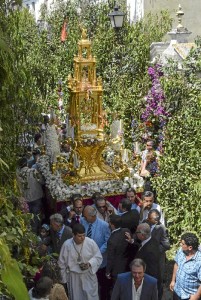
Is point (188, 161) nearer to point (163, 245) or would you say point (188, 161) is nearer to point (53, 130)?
point (163, 245)

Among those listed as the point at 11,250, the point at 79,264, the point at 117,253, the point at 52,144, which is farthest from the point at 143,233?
the point at 52,144

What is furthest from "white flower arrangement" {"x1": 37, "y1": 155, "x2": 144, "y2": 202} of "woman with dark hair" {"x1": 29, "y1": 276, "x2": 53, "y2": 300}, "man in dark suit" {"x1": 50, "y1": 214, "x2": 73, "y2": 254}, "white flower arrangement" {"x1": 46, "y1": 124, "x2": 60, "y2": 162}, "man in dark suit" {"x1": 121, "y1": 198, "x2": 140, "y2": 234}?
"woman with dark hair" {"x1": 29, "y1": 276, "x2": 53, "y2": 300}

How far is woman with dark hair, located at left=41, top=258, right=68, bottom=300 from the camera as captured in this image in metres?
5.16

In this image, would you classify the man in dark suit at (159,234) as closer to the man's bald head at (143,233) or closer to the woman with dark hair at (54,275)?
the man's bald head at (143,233)

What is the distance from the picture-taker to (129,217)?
8047 millimetres

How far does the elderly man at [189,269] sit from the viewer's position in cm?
651

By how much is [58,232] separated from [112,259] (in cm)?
86

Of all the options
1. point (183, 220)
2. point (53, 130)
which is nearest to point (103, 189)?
point (53, 130)

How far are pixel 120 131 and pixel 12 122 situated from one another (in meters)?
7.65

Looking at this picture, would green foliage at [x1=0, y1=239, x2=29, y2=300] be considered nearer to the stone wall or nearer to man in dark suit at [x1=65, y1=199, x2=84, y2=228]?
man in dark suit at [x1=65, y1=199, x2=84, y2=228]

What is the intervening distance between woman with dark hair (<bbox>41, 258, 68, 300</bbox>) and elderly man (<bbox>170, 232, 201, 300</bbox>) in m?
1.39

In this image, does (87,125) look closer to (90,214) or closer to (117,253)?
(90,214)

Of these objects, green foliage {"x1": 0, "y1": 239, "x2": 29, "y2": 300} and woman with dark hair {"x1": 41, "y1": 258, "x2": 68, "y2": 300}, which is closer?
green foliage {"x1": 0, "y1": 239, "x2": 29, "y2": 300}

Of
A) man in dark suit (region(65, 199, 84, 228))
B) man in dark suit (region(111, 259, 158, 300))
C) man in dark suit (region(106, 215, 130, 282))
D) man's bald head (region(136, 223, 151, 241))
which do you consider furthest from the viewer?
man in dark suit (region(65, 199, 84, 228))
